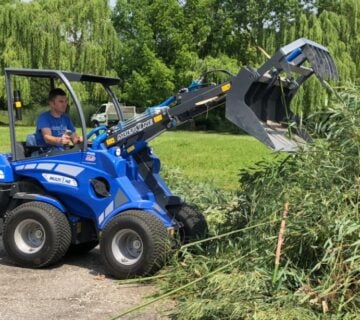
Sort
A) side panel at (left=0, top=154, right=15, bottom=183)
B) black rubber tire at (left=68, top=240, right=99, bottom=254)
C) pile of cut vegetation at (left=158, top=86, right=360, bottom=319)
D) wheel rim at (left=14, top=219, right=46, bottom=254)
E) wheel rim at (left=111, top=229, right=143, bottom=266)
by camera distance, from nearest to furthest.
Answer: pile of cut vegetation at (left=158, top=86, right=360, bottom=319)
wheel rim at (left=111, top=229, right=143, bottom=266)
wheel rim at (left=14, top=219, right=46, bottom=254)
side panel at (left=0, top=154, right=15, bottom=183)
black rubber tire at (left=68, top=240, right=99, bottom=254)

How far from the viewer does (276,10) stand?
146 feet

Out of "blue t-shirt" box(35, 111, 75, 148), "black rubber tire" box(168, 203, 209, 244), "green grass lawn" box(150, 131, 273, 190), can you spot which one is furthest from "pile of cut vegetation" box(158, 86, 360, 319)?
"green grass lawn" box(150, 131, 273, 190)

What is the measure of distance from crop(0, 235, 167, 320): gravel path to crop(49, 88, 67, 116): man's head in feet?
5.66

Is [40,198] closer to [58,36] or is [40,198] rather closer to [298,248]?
[298,248]

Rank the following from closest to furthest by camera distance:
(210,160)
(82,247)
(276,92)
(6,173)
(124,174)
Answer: (276,92)
(124,174)
(6,173)
(82,247)
(210,160)

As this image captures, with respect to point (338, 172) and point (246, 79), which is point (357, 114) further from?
point (246, 79)

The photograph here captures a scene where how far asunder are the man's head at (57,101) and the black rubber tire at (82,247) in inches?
61.1

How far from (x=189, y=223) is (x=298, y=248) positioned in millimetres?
1993

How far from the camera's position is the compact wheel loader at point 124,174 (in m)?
5.78

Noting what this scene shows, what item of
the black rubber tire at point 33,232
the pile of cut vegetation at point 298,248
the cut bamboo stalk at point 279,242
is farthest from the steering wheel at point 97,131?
the cut bamboo stalk at point 279,242

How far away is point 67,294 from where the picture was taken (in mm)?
5648

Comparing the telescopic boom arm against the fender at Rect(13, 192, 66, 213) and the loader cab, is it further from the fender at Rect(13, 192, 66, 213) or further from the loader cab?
the fender at Rect(13, 192, 66, 213)

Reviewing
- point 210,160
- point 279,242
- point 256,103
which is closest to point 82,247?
point 256,103

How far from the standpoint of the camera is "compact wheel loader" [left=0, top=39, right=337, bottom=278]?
578cm
